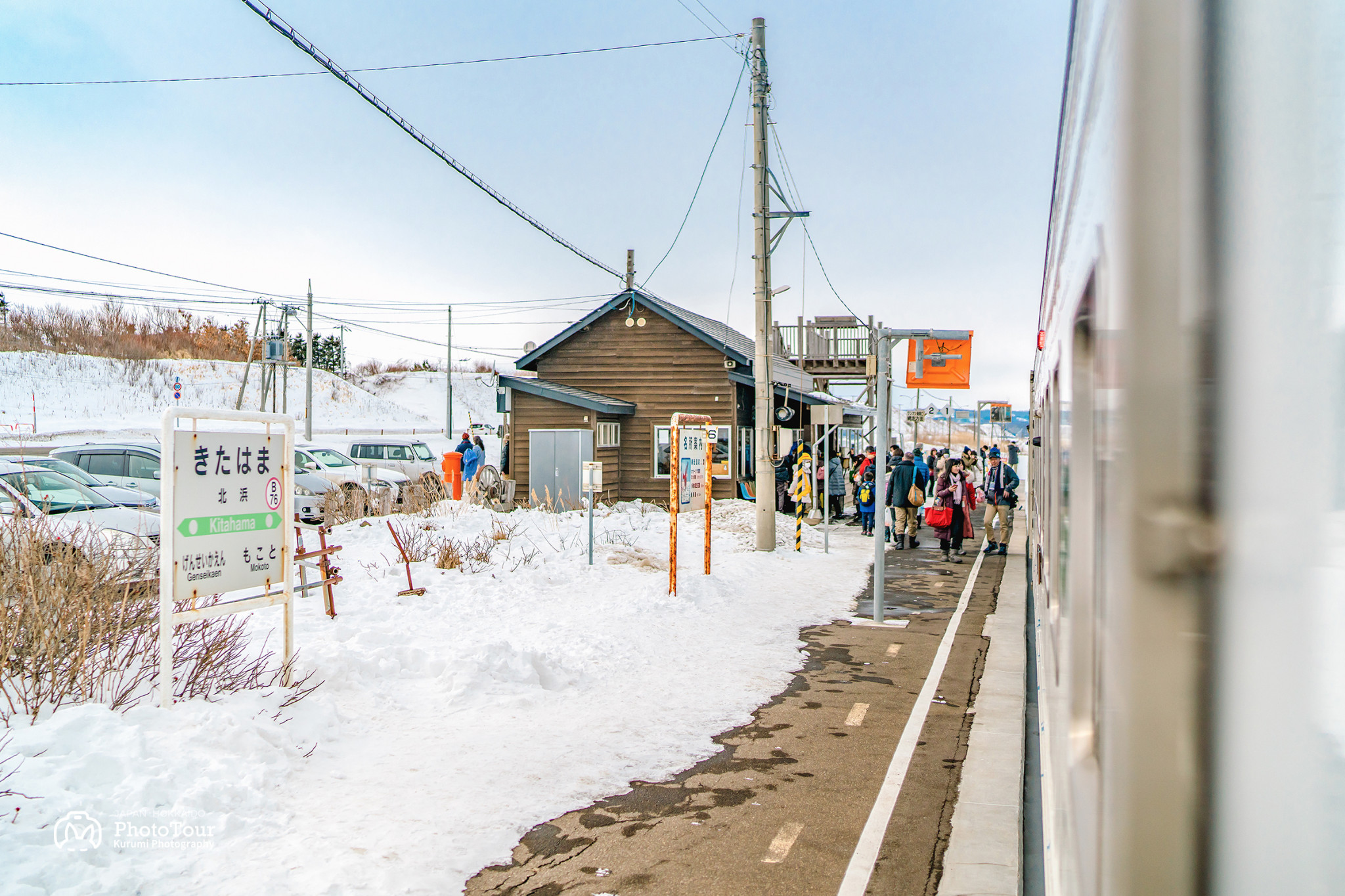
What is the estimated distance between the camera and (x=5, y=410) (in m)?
51.9

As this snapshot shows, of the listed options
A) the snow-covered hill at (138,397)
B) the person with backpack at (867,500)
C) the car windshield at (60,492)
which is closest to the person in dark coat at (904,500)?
the person with backpack at (867,500)

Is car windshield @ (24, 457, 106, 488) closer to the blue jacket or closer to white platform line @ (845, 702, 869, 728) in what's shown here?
the blue jacket

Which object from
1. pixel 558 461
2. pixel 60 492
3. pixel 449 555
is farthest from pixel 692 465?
pixel 558 461

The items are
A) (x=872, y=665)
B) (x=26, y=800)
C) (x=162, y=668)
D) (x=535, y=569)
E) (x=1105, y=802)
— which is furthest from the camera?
(x=535, y=569)

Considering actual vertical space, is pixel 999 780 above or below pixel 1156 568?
below

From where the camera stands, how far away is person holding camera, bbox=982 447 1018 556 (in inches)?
576

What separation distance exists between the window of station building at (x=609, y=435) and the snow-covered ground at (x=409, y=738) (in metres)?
11.1

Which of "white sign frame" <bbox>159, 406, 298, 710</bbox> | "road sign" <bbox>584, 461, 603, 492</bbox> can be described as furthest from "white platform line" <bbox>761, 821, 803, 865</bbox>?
"road sign" <bbox>584, 461, 603, 492</bbox>

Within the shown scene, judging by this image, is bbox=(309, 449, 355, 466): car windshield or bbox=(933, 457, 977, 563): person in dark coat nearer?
bbox=(933, 457, 977, 563): person in dark coat

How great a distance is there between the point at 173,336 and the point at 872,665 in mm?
75834

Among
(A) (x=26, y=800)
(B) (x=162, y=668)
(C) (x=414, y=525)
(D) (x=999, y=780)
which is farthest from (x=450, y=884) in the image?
(C) (x=414, y=525)

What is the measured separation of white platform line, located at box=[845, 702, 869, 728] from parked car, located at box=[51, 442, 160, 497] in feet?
42.7

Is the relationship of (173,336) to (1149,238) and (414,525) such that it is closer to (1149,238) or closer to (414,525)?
(414,525)

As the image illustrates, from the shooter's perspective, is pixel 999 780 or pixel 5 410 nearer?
pixel 999 780
